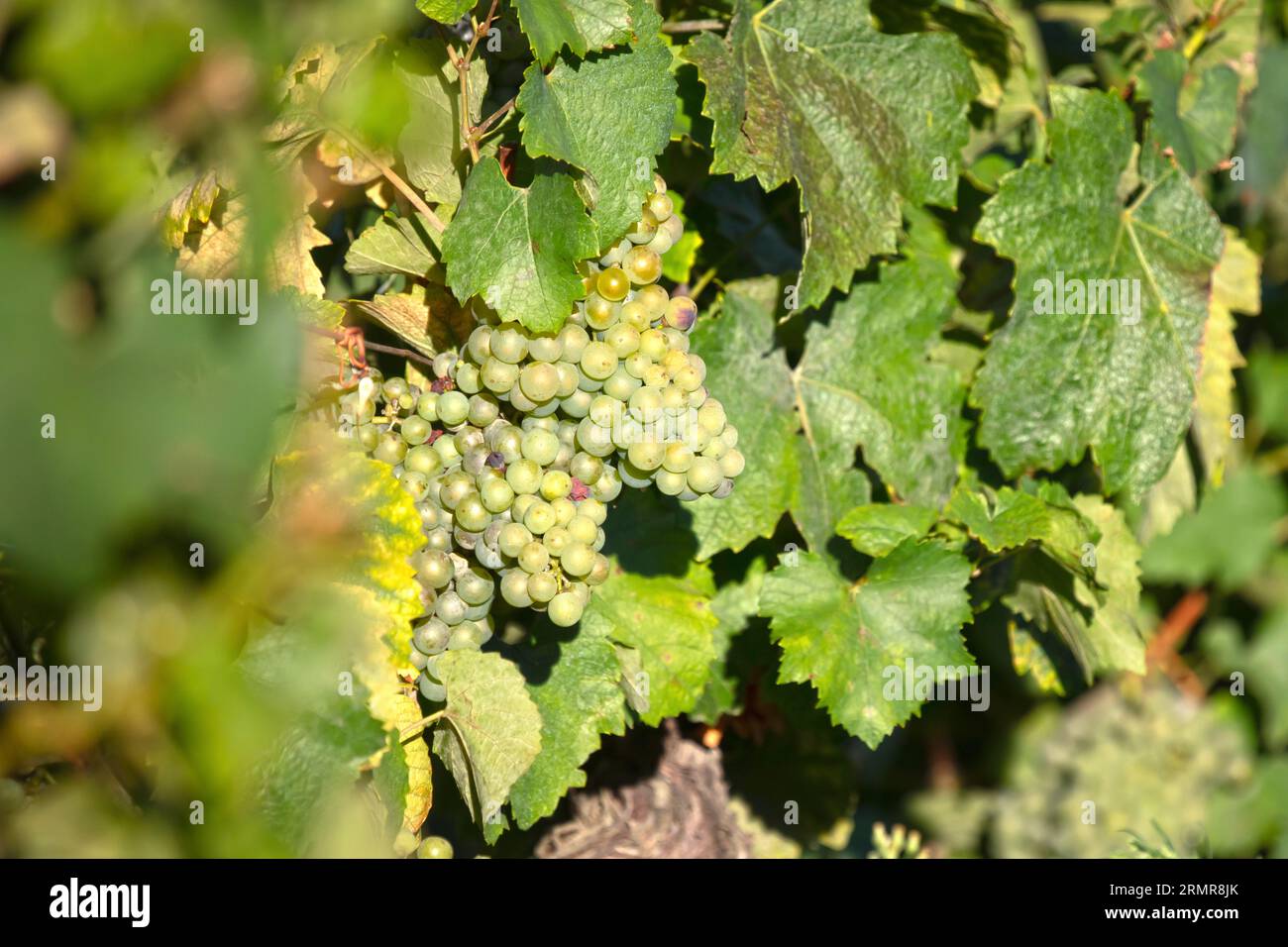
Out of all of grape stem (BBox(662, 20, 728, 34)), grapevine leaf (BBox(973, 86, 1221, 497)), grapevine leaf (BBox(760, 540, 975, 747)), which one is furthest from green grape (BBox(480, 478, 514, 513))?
grapevine leaf (BBox(973, 86, 1221, 497))

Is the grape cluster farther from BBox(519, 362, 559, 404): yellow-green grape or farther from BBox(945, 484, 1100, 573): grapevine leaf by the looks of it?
BBox(945, 484, 1100, 573): grapevine leaf

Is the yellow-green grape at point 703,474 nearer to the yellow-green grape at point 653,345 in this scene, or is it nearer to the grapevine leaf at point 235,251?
the yellow-green grape at point 653,345

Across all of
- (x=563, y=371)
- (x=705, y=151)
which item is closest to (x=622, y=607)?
(x=563, y=371)

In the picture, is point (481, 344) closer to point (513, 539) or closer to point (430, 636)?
point (513, 539)

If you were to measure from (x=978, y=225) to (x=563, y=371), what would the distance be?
2.32 feet

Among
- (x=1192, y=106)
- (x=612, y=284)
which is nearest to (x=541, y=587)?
(x=612, y=284)

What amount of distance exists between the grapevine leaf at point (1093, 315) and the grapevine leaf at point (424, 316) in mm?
756

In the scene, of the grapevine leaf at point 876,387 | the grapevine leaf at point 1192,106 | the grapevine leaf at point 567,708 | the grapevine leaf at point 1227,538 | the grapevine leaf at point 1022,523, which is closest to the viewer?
the grapevine leaf at point 567,708

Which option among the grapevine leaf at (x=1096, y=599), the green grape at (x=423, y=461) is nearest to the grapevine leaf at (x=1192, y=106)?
the grapevine leaf at (x=1096, y=599)

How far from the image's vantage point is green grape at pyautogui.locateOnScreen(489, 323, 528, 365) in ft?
4.44

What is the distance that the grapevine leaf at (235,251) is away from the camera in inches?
56.2

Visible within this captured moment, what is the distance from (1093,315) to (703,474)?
0.76 metres

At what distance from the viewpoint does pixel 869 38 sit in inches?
64.3

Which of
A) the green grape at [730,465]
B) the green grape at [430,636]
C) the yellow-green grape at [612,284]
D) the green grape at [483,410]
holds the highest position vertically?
the yellow-green grape at [612,284]
